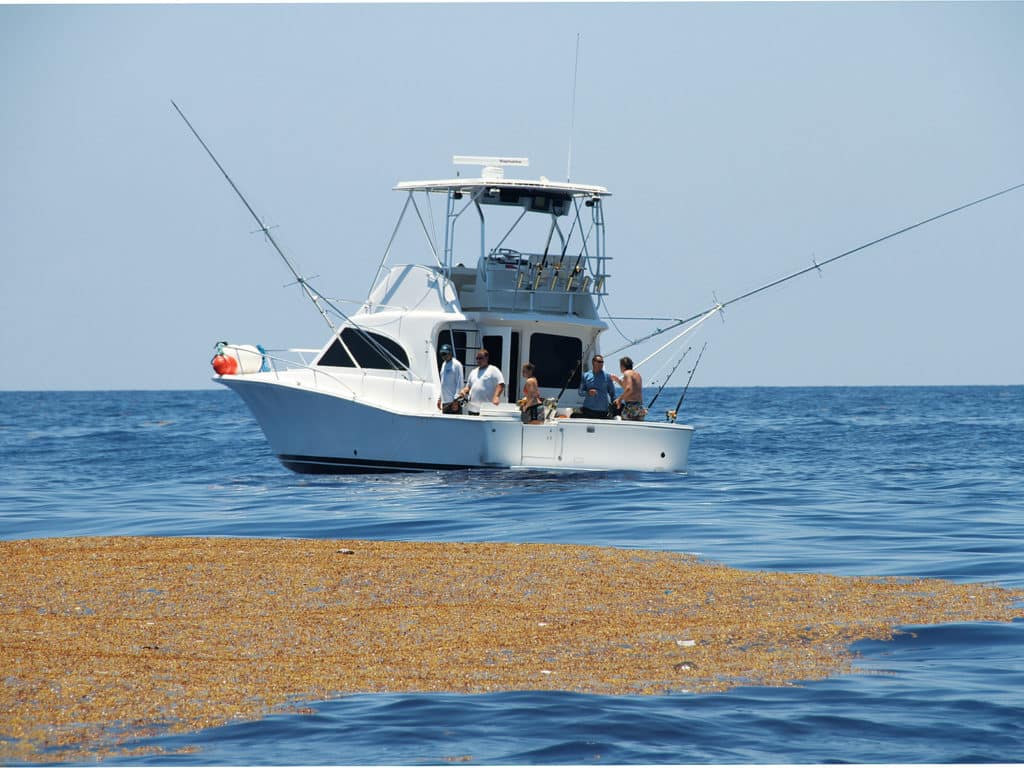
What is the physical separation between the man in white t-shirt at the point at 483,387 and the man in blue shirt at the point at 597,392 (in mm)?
1317

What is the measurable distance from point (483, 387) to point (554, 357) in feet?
7.01

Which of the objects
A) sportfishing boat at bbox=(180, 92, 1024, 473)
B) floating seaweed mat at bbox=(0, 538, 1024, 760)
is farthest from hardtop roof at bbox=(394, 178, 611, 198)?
floating seaweed mat at bbox=(0, 538, 1024, 760)

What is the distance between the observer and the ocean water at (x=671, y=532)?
20.3ft

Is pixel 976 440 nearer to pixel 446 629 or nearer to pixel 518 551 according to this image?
pixel 518 551

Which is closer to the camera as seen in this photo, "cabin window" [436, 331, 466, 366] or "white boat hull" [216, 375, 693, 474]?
"white boat hull" [216, 375, 693, 474]

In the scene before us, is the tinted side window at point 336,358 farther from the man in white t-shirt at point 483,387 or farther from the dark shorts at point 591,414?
the dark shorts at point 591,414

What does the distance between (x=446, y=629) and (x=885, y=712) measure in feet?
10.0

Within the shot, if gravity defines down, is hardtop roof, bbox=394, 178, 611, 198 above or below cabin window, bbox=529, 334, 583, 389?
above

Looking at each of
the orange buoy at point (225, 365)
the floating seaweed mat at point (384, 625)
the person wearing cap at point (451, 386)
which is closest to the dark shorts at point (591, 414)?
the person wearing cap at point (451, 386)

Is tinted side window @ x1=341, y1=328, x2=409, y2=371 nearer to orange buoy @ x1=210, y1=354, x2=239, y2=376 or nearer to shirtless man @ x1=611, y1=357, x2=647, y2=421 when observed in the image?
orange buoy @ x1=210, y1=354, x2=239, y2=376

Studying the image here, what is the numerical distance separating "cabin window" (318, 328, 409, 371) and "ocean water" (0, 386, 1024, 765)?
1852mm

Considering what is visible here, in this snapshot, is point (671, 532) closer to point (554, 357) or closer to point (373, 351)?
point (554, 357)

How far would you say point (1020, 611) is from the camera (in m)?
9.16

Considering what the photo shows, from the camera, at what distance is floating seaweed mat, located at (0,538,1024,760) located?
22.8ft
